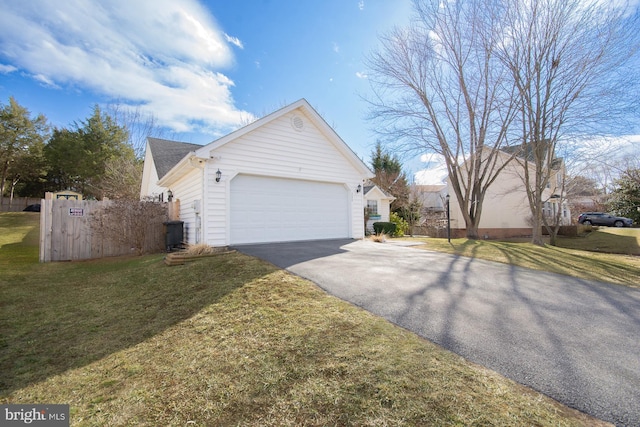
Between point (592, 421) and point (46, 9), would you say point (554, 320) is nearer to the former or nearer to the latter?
point (592, 421)

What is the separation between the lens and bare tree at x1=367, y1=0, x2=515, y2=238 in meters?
12.5

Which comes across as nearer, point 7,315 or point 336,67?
point 7,315

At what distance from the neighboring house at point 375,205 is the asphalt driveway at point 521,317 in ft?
44.5

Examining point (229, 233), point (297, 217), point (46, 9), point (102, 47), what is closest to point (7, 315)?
point (229, 233)

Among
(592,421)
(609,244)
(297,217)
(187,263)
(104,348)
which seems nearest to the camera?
(592,421)

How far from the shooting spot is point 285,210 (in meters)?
9.70

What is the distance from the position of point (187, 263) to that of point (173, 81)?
1406 centimetres

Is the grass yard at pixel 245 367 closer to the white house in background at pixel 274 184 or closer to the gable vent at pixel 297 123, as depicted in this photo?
the white house in background at pixel 274 184

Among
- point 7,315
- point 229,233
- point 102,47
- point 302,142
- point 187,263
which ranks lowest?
point 7,315

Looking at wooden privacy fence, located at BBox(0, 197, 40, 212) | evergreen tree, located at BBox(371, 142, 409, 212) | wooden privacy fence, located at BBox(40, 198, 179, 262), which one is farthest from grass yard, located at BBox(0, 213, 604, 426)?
wooden privacy fence, located at BBox(0, 197, 40, 212)

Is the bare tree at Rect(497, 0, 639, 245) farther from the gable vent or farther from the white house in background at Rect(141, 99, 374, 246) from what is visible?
the gable vent

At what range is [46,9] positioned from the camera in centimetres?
870
